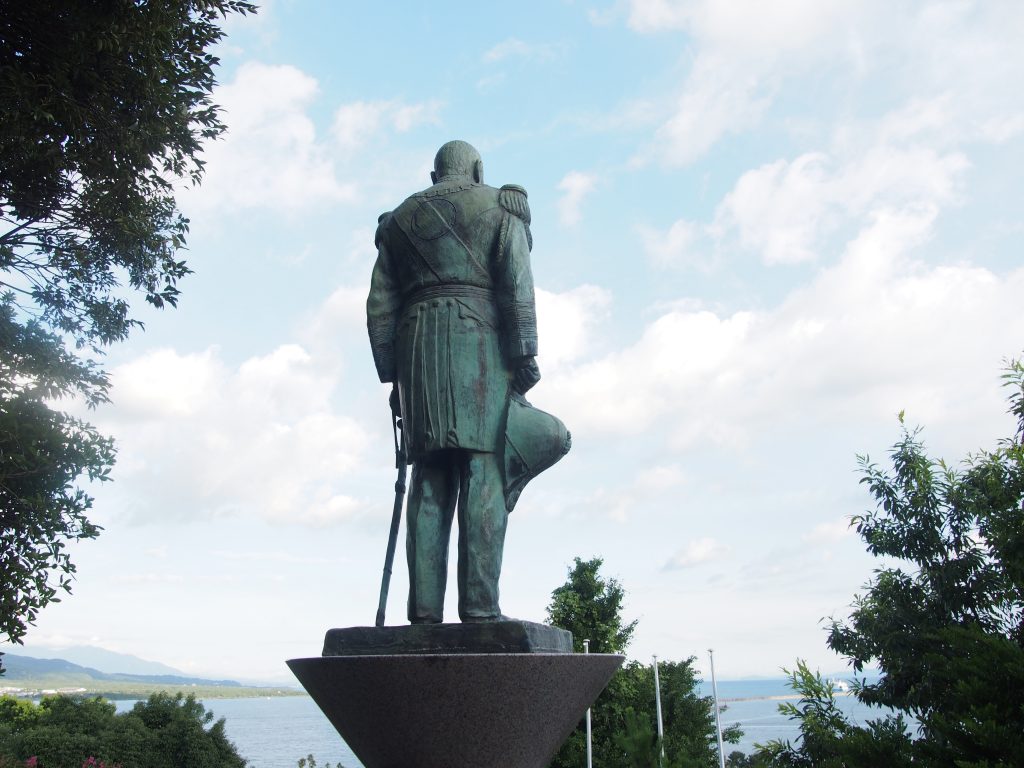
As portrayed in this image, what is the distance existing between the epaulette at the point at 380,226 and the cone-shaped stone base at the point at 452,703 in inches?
103

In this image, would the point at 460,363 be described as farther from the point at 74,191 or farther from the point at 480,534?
the point at 74,191

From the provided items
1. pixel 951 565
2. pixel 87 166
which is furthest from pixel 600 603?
pixel 87 166

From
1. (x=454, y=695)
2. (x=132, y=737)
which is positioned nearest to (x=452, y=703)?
(x=454, y=695)

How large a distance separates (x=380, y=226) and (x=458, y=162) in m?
0.65

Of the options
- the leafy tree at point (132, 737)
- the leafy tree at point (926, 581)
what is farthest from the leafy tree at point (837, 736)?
the leafy tree at point (132, 737)

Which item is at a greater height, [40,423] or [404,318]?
[40,423]

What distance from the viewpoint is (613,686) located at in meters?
27.2

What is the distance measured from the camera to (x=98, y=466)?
364 inches

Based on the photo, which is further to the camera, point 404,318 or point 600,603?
point 600,603

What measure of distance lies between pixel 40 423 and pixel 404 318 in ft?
18.9

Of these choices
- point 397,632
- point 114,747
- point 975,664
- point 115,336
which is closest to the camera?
point 397,632

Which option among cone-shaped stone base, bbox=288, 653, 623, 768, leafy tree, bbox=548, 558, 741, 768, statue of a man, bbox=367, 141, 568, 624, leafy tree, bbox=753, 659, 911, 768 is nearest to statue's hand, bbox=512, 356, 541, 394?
statue of a man, bbox=367, 141, 568, 624

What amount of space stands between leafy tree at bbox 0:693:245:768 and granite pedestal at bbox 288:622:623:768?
676 inches

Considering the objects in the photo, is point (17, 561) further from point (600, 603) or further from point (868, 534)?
point (600, 603)
